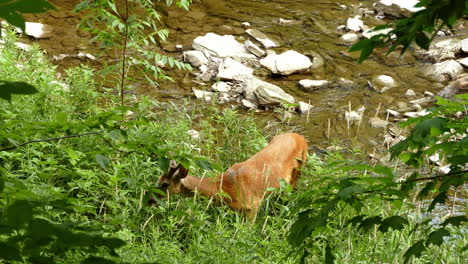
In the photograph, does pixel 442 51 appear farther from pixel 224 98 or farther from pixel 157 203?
pixel 157 203

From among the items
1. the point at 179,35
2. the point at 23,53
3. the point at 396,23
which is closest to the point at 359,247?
the point at 396,23

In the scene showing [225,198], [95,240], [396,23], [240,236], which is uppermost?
[396,23]

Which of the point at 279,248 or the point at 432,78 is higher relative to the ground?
the point at 279,248

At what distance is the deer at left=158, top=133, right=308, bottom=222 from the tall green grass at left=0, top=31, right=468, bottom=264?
0.31 ft

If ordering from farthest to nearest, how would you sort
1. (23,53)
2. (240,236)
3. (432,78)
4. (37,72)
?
(432,78) → (23,53) → (37,72) → (240,236)

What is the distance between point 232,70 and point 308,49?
164 cm

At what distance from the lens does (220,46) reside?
33.0 feet

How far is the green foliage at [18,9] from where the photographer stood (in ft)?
4.55

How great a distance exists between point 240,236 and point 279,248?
0.91 ft

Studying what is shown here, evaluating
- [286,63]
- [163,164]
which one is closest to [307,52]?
[286,63]

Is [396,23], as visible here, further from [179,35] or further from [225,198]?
[179,35]

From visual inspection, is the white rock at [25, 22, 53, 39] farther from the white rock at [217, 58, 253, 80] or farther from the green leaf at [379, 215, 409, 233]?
the green leaf at [379, 215, 409, 233]

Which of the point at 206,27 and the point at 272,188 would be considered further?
the point at 206,27

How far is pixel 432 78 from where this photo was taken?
31.2ft
